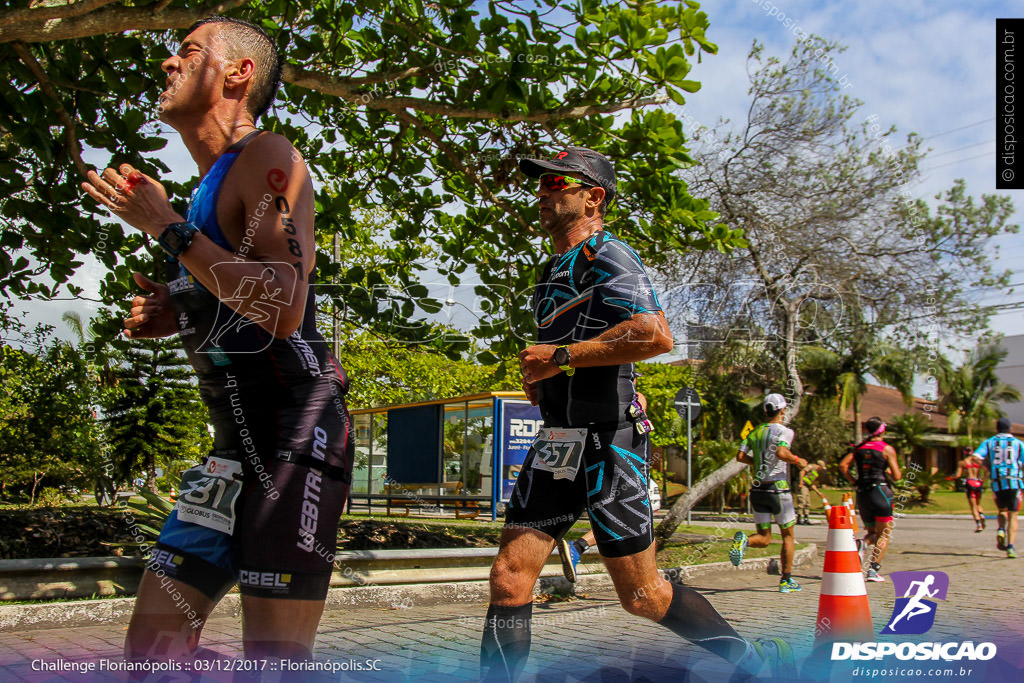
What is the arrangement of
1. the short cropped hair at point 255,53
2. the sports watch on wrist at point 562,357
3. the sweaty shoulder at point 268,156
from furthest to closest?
the sports watch on wrist at point 562,357
the short cropped hair at point 255,53
the sweaty shoulder at point 268,156

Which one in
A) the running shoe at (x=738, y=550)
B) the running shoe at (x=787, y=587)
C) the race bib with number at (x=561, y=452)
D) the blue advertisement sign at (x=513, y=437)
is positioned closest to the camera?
the race bib with number at (x=561, y=452)

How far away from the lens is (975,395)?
4934cm

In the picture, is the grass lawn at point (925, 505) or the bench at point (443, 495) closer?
the bench at point (443, 495)

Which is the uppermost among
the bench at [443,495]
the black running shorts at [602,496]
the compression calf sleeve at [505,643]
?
the black running shorts at [602,496]

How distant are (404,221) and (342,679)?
5.27 metres

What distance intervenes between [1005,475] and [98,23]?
42.1ft

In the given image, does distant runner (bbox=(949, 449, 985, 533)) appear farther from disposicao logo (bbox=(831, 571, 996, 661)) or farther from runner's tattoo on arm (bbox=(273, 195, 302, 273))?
runner's tattoo on arm (bbox=(273, 195, 302, 273))

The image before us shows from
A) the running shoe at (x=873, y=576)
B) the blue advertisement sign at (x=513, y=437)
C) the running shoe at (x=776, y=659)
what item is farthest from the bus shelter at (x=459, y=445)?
the running shoe at (x=776, y=659)

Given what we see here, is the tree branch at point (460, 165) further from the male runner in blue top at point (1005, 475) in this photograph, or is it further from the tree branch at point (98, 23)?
the male runner in blue top at point (1005, 475)

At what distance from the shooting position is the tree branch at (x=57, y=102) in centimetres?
577

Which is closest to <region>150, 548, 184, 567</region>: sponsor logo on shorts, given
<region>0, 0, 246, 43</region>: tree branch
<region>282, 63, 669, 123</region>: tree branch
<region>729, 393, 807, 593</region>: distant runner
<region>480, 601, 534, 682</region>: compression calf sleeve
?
<region>480, 601, 534, 682</region>: compression calf sleeve

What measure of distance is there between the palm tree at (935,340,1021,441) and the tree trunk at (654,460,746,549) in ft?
139

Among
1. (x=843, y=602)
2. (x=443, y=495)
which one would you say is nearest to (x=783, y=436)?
(x=843, y=602)

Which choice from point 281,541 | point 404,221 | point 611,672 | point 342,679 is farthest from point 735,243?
point 281,541
